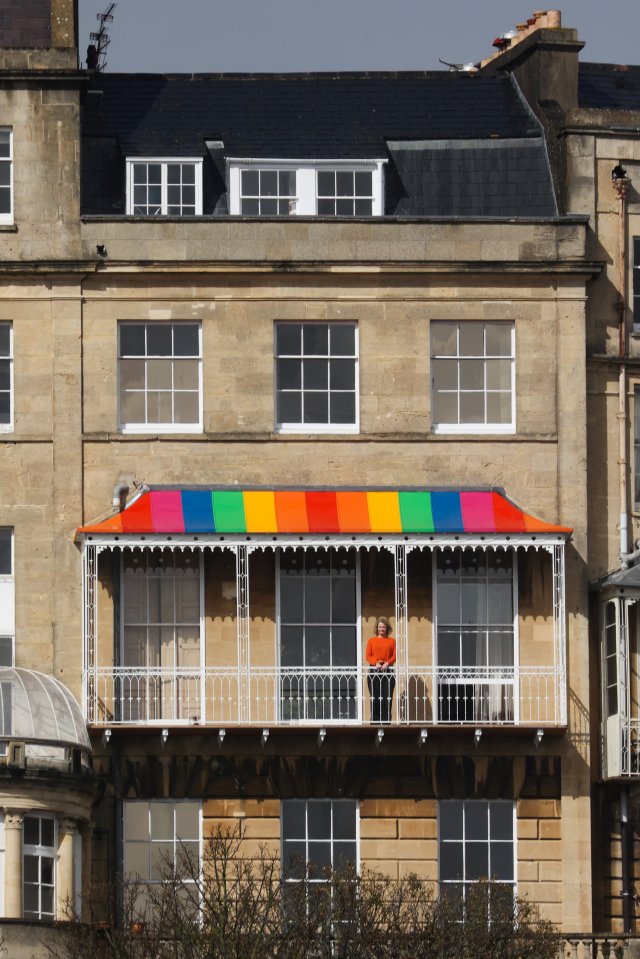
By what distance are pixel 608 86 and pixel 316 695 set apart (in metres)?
12.4

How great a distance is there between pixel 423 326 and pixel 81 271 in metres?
5.58

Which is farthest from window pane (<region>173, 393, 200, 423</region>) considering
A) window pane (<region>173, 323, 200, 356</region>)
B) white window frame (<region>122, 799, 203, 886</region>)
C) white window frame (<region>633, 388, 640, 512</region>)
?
white window frame (<region>633, 388, 640, 512</region>)

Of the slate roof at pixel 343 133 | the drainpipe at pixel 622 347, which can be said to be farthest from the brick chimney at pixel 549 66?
the drainpipe at pixel 622 347

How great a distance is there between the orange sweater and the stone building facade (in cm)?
32

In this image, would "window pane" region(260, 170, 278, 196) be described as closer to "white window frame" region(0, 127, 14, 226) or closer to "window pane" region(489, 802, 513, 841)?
"white window frame" region(0, 127, 14, 226)

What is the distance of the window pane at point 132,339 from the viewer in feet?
177

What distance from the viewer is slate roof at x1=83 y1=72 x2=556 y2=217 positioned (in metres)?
55.2

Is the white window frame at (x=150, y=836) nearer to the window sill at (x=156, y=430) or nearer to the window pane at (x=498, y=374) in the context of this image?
the window sill at (x=156, y=430)

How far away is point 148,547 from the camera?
52.9 meters

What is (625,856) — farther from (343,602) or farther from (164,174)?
(164,174)

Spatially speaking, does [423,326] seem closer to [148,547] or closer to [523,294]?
[523,294]

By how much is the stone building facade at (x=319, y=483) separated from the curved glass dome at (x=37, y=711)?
919 millimetres

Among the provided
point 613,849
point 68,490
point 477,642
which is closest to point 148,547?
point 68,490

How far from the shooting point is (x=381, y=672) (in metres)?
52.5
